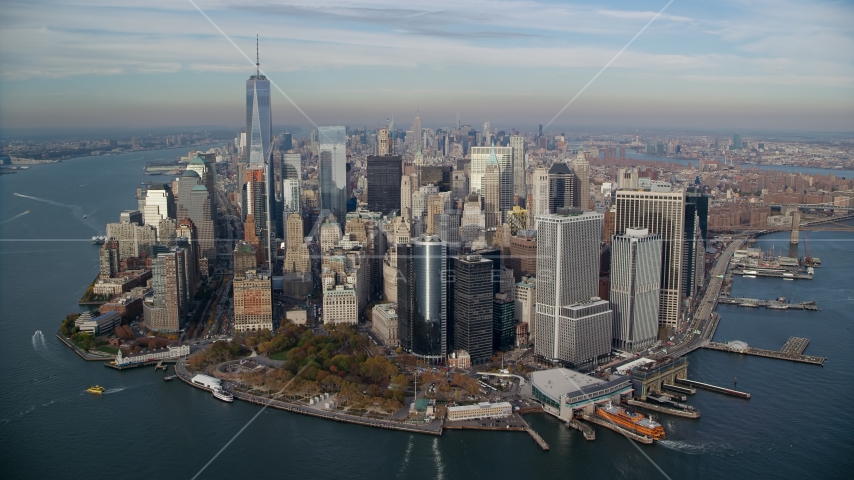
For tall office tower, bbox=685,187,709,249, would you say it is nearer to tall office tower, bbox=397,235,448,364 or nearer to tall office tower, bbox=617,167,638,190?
tall office tower, bbox=617,167,638,190

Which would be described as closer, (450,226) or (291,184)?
(450,226)

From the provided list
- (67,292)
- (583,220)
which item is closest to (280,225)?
(67,292)

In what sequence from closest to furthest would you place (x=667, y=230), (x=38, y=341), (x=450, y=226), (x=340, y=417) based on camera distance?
1. (x=340, y=417)
2. (x=38, y=341)
3. (x=667, y=230)
4. (x=450, y=226)

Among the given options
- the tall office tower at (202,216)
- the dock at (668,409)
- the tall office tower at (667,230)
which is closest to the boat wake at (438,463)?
the dock at (668,409)

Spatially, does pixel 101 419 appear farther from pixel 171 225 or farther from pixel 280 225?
pixel 280 225

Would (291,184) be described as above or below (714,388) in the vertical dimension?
above

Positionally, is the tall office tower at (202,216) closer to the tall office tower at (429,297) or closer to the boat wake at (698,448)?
the tall office tower at (429,297)

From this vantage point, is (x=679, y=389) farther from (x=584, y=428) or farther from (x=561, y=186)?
(x=561, y=186)

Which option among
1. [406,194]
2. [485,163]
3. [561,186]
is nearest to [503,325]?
[561,186]
